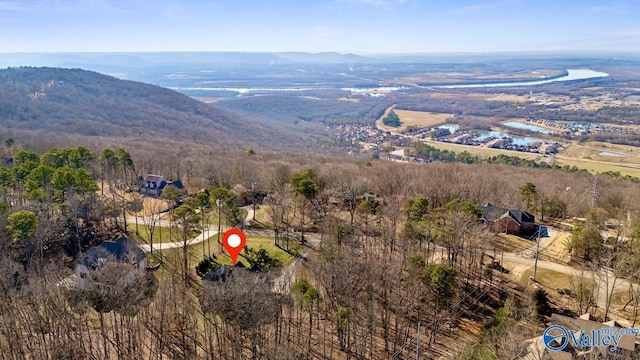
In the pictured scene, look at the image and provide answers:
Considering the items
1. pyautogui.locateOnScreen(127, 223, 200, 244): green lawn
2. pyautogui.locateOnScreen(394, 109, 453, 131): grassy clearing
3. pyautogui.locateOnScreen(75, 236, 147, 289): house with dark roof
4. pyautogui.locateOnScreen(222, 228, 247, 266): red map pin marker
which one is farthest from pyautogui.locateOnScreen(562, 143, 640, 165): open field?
pyautogui.locateOnScreen(75, 236, 147, 289): house with dark roof

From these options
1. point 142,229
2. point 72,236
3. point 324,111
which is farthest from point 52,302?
point 324,111

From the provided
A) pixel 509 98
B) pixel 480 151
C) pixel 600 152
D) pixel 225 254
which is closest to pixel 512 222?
pixel 225 254

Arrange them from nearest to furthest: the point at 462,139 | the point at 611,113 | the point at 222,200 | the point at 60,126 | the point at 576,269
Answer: the point at 576,269 → the point at 222,200 → the point at 60,126 → the point at 462,139 → the point at 611,113

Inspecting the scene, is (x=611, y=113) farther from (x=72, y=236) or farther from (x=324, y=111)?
(x=72, y=236)

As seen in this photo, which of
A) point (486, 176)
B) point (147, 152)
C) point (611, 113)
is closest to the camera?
point (486, 176)

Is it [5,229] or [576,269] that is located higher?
[5,229]

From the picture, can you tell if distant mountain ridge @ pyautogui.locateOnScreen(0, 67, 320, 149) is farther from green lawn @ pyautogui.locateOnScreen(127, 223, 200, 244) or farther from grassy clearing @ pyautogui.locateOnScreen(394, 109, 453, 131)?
green lawn @ pyautogui.locateOnScreen(127, 223, 200, 244)
